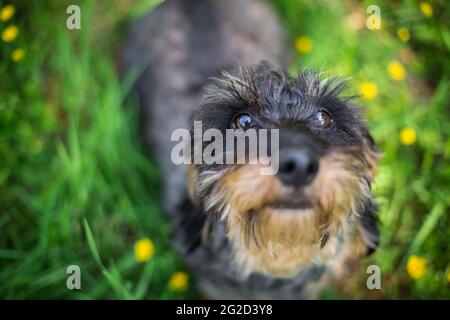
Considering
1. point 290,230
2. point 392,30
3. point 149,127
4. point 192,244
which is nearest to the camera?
point 290,230

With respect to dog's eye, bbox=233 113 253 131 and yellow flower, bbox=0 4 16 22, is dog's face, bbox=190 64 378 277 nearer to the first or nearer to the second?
dog's eye, bbox=233 113 253 131

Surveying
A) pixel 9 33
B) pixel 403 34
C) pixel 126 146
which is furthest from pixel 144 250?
pixel 403 34

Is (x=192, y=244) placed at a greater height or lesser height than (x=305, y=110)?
lesser

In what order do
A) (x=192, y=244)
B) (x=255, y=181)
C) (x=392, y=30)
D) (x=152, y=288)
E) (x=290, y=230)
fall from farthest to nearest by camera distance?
(x=392, y=30), (x=152, y=288), (x=192, y=244), (x=290, y=230), (x=255, y=181)

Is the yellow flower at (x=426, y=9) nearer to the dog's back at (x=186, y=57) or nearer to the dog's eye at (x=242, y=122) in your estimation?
the dog's back at (x=186, y=57)

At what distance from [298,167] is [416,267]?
1.99 metres

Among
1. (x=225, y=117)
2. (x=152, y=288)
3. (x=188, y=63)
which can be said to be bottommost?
(x=152, y=288)

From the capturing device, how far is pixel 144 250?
11.3 feet

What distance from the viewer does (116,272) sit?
3.23 m

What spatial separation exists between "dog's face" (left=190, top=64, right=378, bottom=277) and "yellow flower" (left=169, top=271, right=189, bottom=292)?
765mm

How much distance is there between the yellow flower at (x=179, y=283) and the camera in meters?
3.38

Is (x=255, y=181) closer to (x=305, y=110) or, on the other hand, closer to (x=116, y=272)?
(x=305, y=110)

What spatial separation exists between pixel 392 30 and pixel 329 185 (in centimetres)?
294
